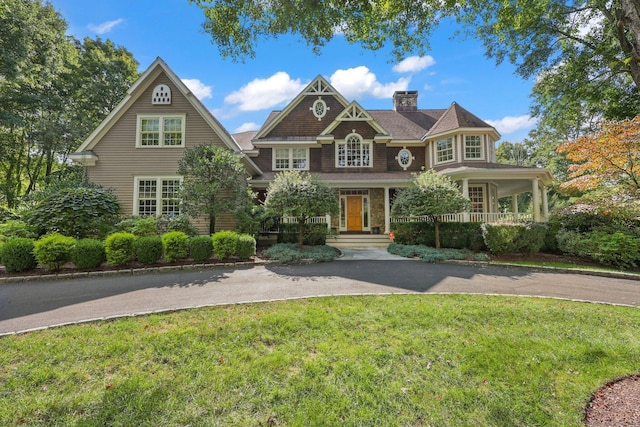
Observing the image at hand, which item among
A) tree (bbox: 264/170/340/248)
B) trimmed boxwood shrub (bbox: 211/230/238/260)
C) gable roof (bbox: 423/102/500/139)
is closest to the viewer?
trimmed boxwood shrub (bbox: 211/230/238/260)

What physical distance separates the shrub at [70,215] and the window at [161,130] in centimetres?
439

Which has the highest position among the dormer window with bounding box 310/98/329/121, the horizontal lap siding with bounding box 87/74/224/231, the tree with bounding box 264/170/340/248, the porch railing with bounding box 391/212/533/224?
the dormer window with bounding box 310/98/329/121

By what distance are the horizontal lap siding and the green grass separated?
34.2 feet

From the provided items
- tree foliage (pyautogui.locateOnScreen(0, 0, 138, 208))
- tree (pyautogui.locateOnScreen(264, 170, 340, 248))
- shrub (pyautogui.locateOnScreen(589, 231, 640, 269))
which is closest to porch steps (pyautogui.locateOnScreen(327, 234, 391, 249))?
tree (pyautogui.locateOnScreen(264, 170, 340, 248))

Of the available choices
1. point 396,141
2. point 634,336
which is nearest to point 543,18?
point 396,141

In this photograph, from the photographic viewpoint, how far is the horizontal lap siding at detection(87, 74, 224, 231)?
1302 cm

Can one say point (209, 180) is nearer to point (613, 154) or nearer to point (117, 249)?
point (117, 249)

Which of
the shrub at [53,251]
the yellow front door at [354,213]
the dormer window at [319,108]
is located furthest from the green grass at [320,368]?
the dormer window at [319,108]

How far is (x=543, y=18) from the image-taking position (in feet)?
38.0

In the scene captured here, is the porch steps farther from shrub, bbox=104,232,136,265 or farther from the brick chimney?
the brick chimney

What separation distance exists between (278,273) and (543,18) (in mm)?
15673

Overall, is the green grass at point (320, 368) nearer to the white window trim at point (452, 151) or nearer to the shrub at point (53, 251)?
the shrub at point (53, 251)

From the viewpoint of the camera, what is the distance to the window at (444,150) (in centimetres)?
1625

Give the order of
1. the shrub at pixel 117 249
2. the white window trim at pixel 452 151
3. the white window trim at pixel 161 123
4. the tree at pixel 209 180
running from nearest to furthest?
1. the shrub at pixel 117 249
2. the tree at pixel 209 180
3. the white window trim at pixel 161 123
4. the white window trim at pixel 452 151
